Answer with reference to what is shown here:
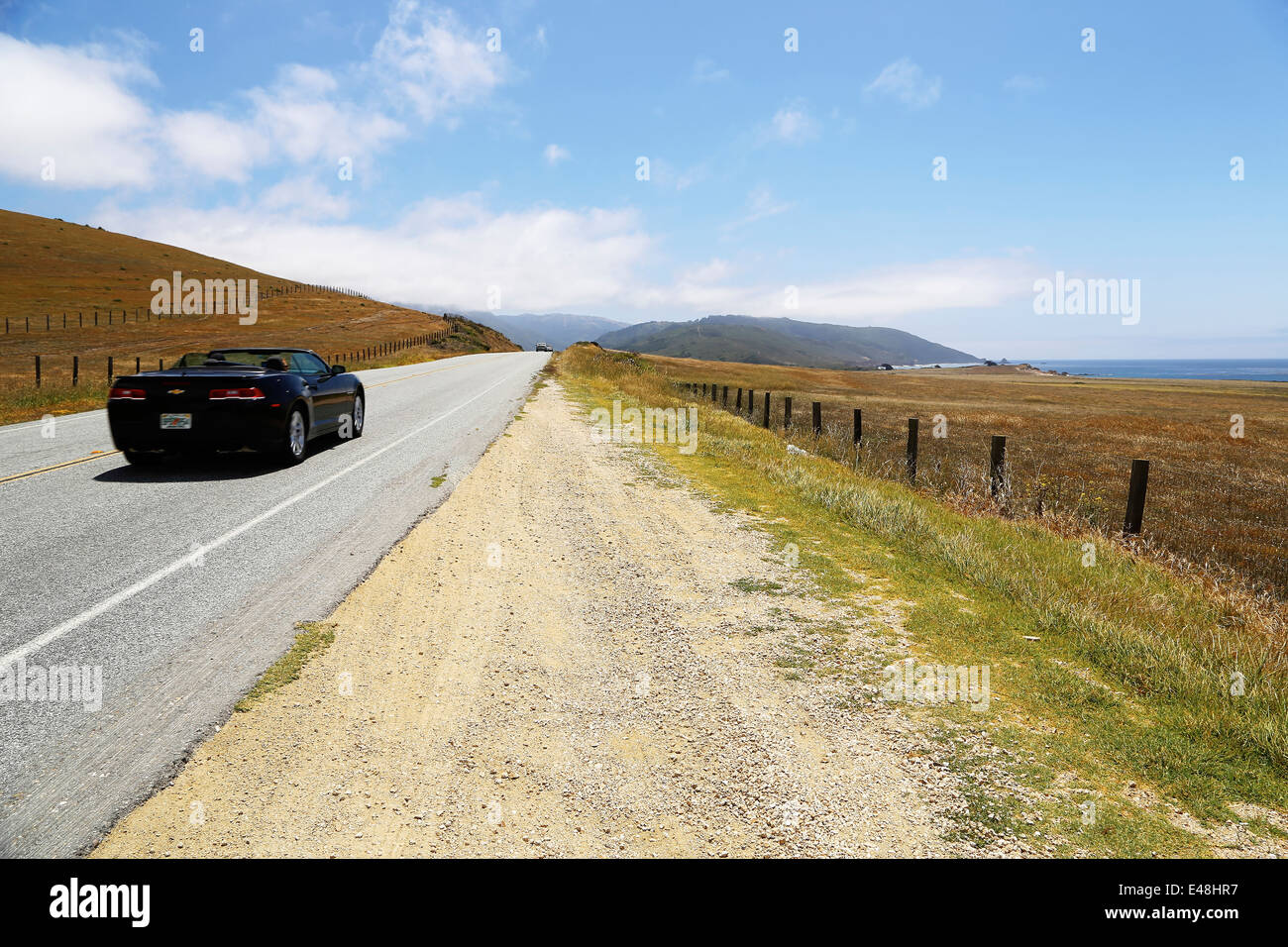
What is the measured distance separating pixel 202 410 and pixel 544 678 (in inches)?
294

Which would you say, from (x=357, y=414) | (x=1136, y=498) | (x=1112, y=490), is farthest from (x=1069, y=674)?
(x=1112, y=490)

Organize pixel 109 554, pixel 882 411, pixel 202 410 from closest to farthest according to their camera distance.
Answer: pixel 109 554, pixel 202 410, pixel 882 411

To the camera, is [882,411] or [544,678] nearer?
[544,678]

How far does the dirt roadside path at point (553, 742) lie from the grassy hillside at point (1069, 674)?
0.33 metres

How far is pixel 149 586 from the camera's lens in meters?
5.14

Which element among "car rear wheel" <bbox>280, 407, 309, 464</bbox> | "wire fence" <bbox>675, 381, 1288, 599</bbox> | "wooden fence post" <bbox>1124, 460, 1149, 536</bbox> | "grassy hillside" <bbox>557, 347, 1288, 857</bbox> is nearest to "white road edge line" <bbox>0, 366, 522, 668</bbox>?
"car rear wheel" <bbox>280, 407, 309, 464</bbox>

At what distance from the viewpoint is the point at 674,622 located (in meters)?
4.90

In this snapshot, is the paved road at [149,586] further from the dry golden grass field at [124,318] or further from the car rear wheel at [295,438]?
the dry golden grass field at [124,318]

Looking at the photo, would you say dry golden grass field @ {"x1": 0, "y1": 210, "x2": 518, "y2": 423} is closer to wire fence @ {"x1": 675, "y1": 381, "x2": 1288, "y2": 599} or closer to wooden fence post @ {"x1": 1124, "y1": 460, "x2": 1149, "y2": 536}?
wire fence @ {"x1": 675, "y1": 381, "x2": 1288, "y2": 599}

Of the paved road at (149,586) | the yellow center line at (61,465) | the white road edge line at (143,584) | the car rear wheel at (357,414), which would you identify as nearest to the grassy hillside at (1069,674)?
the paved road at (149,586)

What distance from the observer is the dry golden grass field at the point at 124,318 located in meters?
45.2

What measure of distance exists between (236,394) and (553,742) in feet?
26.1
